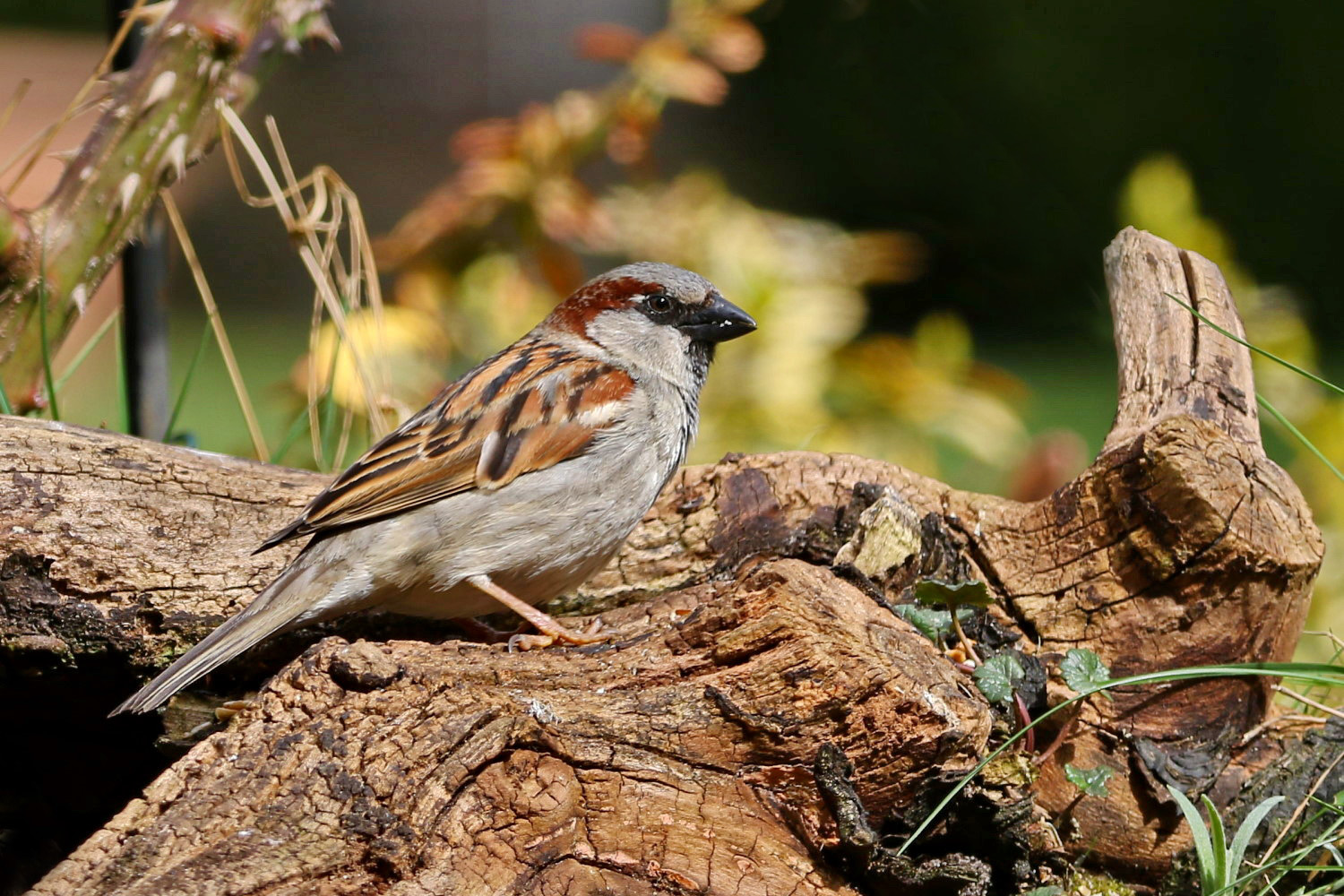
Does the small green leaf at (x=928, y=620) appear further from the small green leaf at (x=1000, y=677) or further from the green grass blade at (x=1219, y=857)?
the green grass blade at (x=1219, y=857)

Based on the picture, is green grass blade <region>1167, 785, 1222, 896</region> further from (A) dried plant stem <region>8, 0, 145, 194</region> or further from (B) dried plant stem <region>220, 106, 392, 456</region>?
(A) dried plant stem <region>8, 0, 145, 194</region>

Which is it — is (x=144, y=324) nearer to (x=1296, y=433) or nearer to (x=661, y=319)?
(x=661, y=319)

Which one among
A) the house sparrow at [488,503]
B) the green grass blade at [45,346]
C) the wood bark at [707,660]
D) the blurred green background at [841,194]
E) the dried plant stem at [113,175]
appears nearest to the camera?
the wood bark at [707,660]

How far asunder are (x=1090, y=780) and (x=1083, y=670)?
Answer: 174 millimetres

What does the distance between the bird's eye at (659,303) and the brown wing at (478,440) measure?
0.21 metres

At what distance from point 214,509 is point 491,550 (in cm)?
56

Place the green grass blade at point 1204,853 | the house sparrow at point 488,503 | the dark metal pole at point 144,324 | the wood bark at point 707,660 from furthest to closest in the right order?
1. the dark metal pole at point 144,324
2. the house sparrow at point 488,503
3. the green grass blade at point 1204,853
4. the wood bark at point 707,660

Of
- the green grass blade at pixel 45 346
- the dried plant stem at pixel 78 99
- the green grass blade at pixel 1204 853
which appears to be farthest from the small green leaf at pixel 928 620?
the dried plant stem at pixel 78 99

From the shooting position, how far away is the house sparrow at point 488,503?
235 centimetres

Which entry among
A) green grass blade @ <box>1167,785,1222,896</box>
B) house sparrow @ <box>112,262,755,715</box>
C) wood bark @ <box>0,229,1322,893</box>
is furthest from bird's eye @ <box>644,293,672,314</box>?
green grass blade @ <box>1167,785,1222,896</box>

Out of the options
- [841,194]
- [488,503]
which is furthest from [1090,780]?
[841,194]

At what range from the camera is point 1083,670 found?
6.93 ft

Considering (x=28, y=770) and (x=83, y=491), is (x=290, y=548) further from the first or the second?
(x=28, y=770)

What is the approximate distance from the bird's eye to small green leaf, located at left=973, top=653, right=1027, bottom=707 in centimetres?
115
